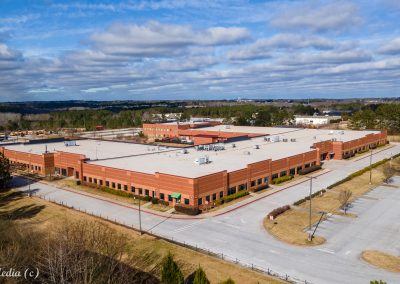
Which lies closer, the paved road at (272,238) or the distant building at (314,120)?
the paved road at (272,238)

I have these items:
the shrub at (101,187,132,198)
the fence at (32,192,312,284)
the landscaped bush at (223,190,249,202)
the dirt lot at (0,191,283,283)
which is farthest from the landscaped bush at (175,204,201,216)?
the shrub at (101,187,132,198)

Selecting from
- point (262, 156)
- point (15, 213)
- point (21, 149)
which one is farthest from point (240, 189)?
point (21, 149)

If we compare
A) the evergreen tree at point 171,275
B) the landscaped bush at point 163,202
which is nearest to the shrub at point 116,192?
the landscaped bush at point 163,202

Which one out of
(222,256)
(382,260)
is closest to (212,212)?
(222,256)

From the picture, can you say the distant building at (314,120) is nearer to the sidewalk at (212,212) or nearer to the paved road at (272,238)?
the sidewalk at (212,212)

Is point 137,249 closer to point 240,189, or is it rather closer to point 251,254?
point 251,254

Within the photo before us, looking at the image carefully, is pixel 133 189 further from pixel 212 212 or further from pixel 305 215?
pixel 305 215
